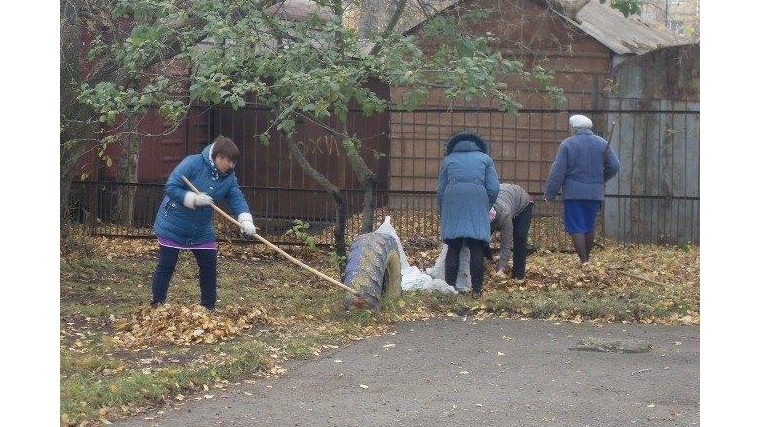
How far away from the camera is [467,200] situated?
9.79m

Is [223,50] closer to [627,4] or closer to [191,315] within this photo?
[191,315]

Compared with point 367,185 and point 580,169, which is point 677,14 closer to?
point 580,169

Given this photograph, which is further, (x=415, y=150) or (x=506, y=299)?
(x=415, y=150)

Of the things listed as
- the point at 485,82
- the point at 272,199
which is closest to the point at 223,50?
the point at 485,82

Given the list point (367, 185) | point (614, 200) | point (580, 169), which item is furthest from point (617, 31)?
point (367, 185)

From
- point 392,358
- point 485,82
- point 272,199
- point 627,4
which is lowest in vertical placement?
point 392,358

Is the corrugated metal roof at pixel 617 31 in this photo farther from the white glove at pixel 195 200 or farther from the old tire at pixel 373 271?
the white glove at pixel 195 200

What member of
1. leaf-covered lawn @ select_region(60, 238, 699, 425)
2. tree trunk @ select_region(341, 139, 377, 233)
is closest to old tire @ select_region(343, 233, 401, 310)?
leaf-covered lawn @ select_region(60, 238, 699, 425)

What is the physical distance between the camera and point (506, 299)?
9.66m

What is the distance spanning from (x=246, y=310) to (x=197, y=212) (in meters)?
0.93

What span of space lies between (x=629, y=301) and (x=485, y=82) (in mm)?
2463

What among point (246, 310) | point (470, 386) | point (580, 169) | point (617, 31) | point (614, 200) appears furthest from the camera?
point (617, 31)

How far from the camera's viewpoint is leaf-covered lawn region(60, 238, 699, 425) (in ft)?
21.5

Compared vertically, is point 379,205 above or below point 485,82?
below
